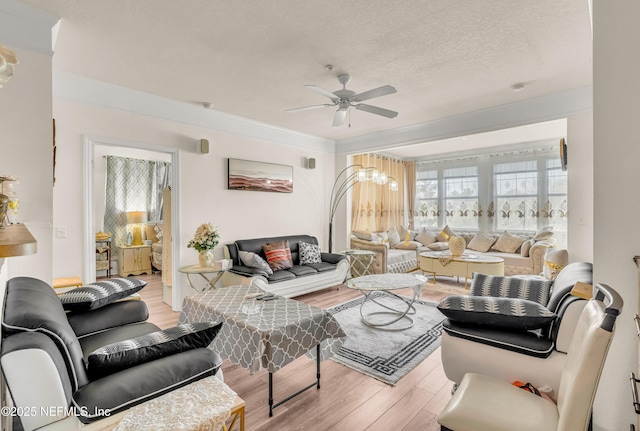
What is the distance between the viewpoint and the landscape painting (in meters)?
4.74

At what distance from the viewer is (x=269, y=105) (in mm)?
4141

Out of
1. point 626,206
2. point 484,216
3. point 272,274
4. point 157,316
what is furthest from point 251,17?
point 484,216

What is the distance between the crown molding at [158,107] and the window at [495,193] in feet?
13.4

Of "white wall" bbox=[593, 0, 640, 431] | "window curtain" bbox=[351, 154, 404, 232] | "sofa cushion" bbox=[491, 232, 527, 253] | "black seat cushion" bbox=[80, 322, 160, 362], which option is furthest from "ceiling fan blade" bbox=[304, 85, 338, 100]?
"sofa cushion" bbox=[491, 232, 527, 253]

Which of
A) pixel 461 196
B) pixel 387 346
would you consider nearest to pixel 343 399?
pixel 387 346

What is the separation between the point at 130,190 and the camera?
6.77 m

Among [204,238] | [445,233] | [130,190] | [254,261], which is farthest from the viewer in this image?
[445,233]

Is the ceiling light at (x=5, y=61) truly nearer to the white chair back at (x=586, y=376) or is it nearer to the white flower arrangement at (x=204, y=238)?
the white chair back at (x=586, y=376)

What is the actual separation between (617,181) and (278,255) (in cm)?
397

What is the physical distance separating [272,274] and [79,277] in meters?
2.22

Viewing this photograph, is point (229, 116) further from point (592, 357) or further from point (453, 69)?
point (592, 357)

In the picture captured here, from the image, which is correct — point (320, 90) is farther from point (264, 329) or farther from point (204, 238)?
point (204, 238)

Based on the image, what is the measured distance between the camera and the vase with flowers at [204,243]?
3979 millimetres

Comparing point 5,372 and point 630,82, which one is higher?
point 630,82
